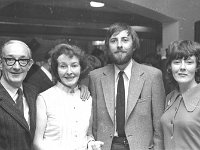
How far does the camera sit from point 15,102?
8.96ft

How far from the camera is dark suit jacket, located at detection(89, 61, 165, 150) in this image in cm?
301

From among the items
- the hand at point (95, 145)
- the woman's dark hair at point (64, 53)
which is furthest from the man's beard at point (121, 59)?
the hand at point (95, 145)

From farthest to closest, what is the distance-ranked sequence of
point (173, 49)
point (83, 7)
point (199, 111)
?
point (83, 7) < point (173, 49) < point (199, 111)

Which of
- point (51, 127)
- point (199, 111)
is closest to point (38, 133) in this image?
point (51, 127)

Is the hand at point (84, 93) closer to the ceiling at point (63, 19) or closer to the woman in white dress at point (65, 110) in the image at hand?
the woman in white dress at point (65, 110)

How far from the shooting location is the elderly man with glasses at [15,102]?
2.60 meters

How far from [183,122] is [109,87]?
69 cm

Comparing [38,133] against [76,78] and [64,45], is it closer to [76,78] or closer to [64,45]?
[76,78]

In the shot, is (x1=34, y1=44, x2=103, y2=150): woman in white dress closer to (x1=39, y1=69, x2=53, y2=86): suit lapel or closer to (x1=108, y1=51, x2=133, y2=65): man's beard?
(x1=108, y1=51, x2=133, y2=65): man's beard

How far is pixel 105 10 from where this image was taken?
6480 millimetres

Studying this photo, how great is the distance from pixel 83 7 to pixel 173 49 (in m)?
3.58

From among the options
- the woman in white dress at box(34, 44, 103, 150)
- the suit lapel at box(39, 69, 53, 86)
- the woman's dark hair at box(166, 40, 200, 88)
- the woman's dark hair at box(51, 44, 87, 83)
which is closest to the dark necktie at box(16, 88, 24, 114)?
the woman in white dress at box(34, 44, 103, 150)

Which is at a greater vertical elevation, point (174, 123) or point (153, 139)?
point (174, 123)

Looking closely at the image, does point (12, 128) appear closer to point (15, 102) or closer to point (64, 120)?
point (15, 102)
